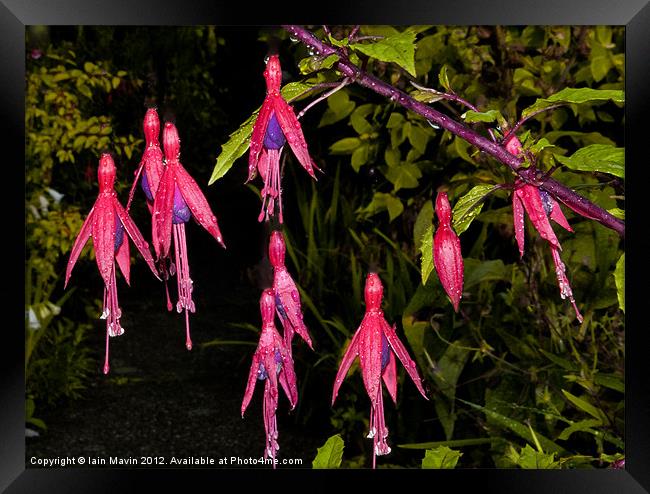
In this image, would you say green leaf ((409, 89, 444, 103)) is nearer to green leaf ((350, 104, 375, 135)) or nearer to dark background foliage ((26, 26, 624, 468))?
dark background foliage ((26, 26, 624, 468))

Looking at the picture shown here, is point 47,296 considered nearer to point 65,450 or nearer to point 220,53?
point 65,450

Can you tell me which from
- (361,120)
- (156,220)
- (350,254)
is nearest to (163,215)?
(156,220)

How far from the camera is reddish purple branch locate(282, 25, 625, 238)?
0.53 metres

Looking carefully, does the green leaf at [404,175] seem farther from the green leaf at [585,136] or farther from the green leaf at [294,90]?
the green leaf at [294,90]

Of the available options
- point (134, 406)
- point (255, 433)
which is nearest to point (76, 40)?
point (134, 406)

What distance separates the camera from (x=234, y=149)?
52cm

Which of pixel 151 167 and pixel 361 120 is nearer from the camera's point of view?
pixel 151 167

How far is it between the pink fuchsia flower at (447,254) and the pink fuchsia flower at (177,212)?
0.15 meters

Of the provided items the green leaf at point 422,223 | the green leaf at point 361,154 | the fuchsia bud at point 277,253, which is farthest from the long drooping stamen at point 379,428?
the green leaf at point 361,154

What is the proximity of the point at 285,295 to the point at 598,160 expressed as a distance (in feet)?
0.81

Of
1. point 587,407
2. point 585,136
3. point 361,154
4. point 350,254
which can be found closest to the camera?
point 587,407

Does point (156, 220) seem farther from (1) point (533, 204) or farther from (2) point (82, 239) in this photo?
(1) point (533, 204)

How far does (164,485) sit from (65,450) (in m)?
0.67
